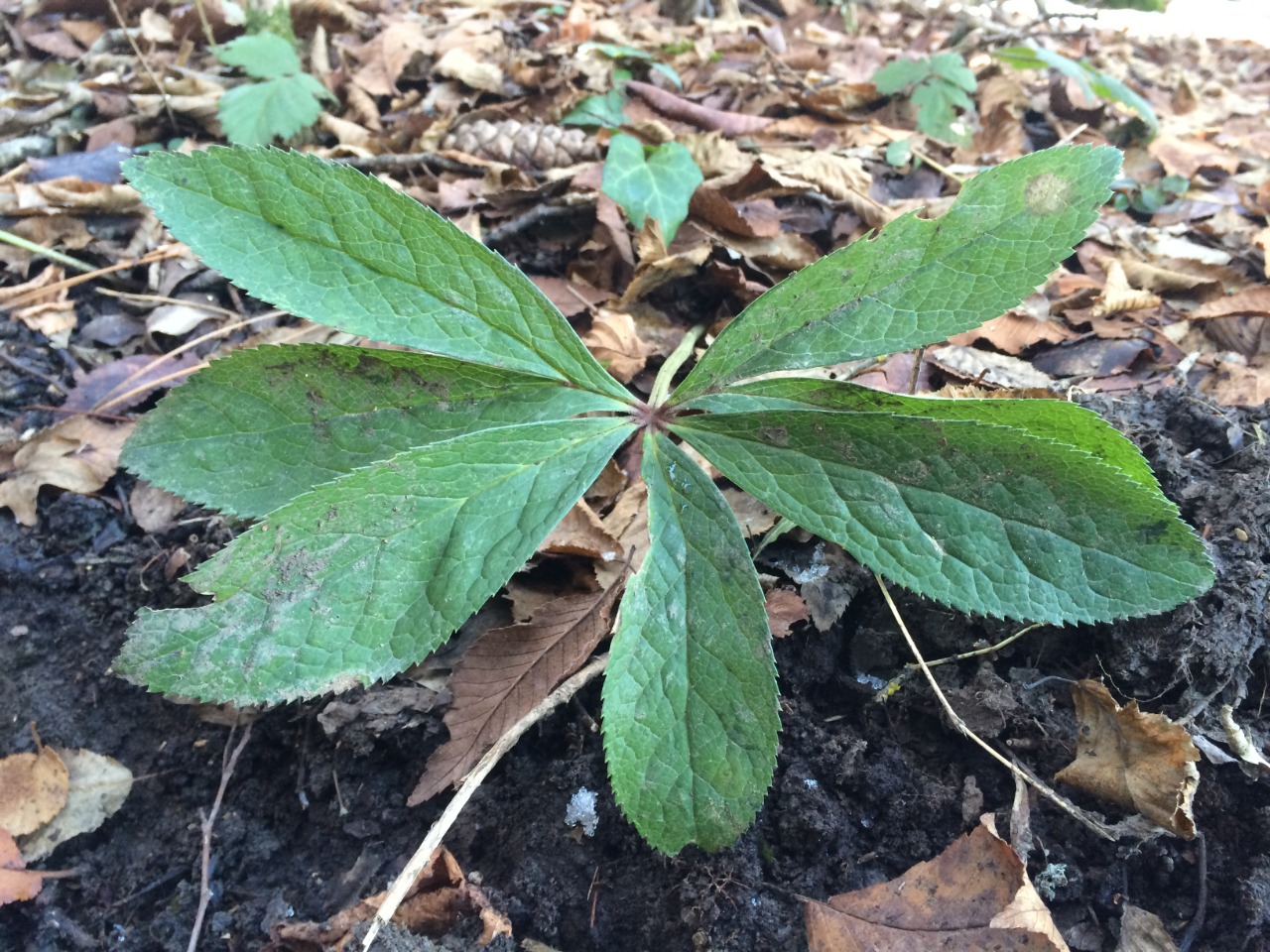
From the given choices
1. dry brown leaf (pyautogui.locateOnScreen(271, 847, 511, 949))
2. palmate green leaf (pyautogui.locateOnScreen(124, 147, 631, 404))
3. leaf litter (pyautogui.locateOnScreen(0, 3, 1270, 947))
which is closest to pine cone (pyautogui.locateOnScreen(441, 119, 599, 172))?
leaf litter (pyautogui.locateOnScreen(0, 3, 1270, 947))

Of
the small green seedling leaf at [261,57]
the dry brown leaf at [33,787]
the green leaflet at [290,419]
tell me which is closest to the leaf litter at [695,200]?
the small green seedling leaf at [261,57]

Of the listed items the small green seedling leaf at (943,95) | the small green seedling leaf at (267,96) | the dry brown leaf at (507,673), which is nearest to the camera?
the dry brown leaf at (507,673)

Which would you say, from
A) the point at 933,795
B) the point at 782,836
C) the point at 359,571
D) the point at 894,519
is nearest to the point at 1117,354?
the point at 894,519

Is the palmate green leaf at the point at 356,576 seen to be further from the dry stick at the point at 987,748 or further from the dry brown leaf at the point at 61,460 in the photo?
the dry brown leaf at the point at 61,460

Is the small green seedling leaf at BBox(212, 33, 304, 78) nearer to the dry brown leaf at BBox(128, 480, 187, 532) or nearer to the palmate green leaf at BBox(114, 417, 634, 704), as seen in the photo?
the dry brown leaf at BBox(128, 480, 187, 532)

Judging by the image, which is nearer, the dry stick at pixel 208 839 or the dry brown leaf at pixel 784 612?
the dry stick at pixel 208 839

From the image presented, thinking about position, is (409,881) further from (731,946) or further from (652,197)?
(652,197)

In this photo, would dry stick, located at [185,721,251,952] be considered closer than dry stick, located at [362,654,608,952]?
No
